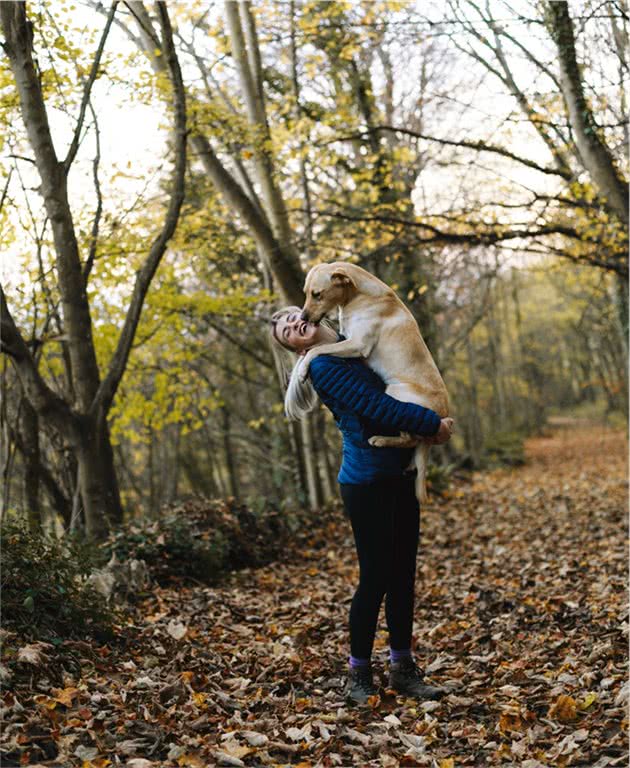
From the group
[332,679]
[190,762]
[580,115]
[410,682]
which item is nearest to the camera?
[190,762]

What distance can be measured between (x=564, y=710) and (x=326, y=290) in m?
2.41

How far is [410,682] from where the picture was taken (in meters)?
4.16

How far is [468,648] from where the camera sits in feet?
16.6

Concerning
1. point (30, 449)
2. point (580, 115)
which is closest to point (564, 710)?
point (580, 115)

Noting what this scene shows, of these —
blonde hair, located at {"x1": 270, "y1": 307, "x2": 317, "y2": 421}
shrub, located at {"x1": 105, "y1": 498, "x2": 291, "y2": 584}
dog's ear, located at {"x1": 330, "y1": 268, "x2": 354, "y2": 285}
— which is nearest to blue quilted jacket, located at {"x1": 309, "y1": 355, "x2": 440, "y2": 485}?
blonde hair, located at {"x1": 270, "y1": 307, "x2": 317, "y2": 421}

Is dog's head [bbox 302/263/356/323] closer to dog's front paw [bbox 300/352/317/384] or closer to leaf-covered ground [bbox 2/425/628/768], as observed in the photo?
dog's front paw [bbox 300/352/317/384]

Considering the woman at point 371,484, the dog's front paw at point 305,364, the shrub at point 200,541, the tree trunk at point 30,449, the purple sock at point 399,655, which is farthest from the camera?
the tree trunk at point 30,449

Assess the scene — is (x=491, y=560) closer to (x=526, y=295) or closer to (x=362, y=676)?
(x=362, y=676)

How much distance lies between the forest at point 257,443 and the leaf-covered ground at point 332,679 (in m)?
0.02

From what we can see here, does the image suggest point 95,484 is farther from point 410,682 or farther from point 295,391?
point 410,682

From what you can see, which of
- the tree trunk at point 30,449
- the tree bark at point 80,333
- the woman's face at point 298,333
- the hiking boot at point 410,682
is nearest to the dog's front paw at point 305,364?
the woman's face at point 298,333

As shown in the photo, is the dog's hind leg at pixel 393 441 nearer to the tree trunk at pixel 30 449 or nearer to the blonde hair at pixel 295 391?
the blonde hair at pixel 295 391

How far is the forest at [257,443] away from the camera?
148 inches

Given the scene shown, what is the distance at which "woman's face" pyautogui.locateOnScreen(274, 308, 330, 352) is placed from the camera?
3994 mm
